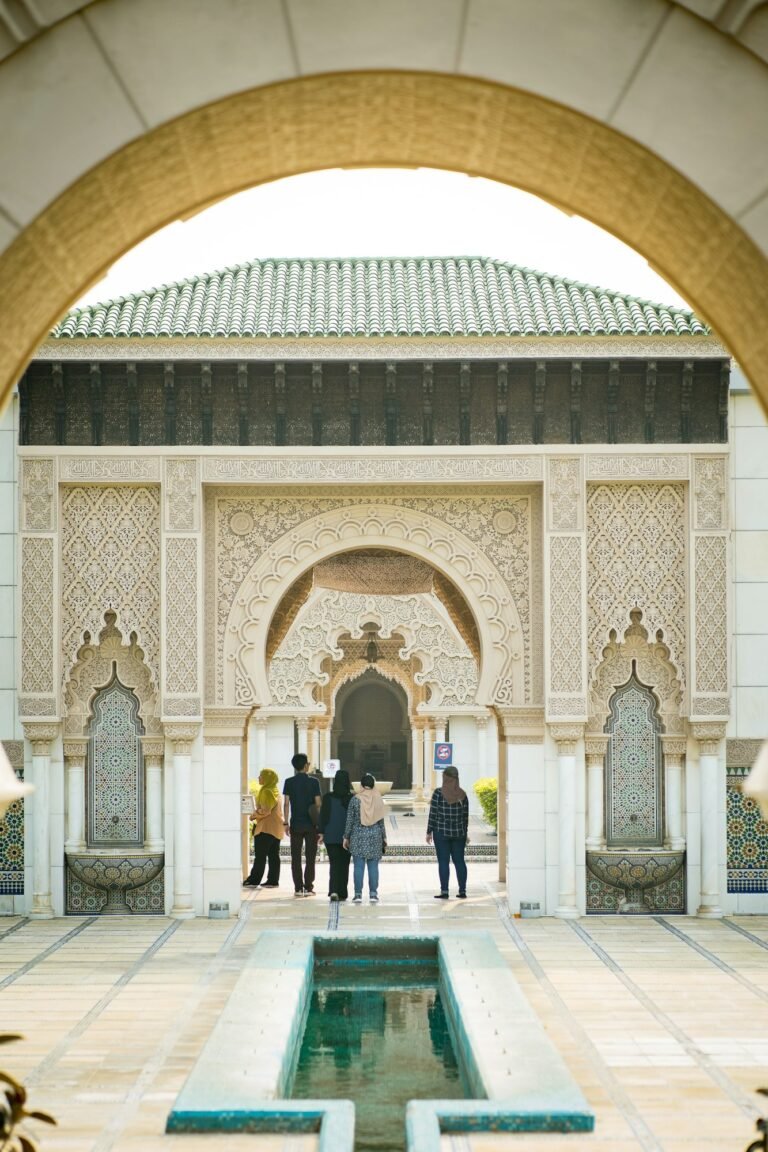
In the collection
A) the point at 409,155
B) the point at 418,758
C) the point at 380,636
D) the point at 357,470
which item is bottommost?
the point at 418,758

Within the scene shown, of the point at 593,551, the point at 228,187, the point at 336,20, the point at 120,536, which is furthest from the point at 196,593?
the point at 336,20

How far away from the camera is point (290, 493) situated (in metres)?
8.84

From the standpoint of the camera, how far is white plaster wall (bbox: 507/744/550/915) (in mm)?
8672

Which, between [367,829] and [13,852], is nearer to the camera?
[13,852]

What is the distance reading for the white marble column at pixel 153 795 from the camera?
8.76 meters

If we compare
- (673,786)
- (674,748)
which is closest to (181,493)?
(674,748)

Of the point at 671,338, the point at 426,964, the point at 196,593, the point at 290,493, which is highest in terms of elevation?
the point at 671,338

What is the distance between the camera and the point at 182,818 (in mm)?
8648

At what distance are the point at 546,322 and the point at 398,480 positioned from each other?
1.43 meters

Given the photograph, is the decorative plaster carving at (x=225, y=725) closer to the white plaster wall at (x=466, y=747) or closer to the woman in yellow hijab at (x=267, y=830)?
the woman in yellow hijab at (x=267, y=830)

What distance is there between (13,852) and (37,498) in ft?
7.01

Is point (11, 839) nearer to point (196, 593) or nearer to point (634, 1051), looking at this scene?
point (196, 593)

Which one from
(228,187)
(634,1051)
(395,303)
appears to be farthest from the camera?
(395,303)

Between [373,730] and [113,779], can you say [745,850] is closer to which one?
[113,779]
